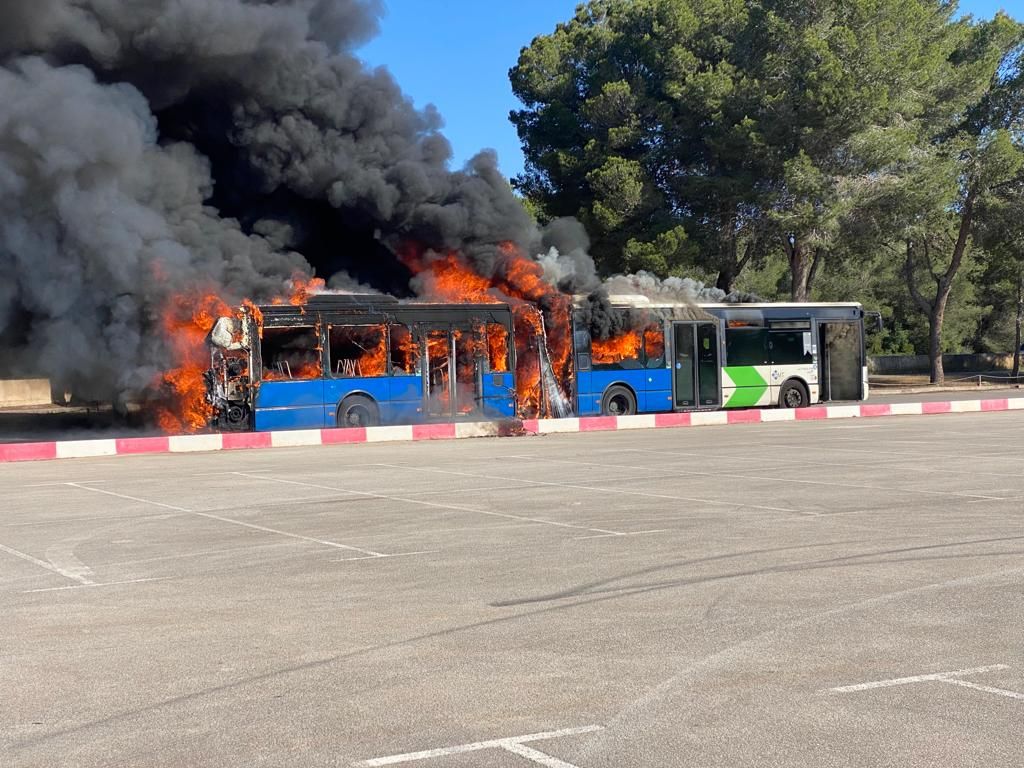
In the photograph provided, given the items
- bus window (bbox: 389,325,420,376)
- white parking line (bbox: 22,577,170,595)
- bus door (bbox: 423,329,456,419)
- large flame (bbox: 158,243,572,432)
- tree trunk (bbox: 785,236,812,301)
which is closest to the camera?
white parking line (bbox: 22,577,170,595)

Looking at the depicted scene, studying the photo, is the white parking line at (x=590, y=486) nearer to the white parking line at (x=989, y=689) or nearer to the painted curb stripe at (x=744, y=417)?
the white parking line at (x=989, y=689)

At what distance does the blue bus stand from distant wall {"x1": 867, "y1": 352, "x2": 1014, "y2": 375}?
29.1 metres

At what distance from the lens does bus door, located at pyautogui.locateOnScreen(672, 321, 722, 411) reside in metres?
26.6

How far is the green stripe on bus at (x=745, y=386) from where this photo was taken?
90.4ft

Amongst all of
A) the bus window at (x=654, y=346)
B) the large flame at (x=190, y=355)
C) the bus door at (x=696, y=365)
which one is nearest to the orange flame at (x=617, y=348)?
the bus window at (x=654, y=346)

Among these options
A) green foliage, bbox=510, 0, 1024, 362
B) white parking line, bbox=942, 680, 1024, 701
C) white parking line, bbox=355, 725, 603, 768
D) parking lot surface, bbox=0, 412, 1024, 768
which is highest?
green foliage, bbox=510, 0, 1024, 362

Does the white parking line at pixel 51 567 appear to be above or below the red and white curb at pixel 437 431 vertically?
below

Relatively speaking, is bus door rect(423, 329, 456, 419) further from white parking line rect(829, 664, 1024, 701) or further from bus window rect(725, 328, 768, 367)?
white parking line rect(829, 664, 1024, 701)

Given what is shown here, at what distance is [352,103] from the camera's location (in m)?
28.5

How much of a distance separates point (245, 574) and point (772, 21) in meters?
32.7

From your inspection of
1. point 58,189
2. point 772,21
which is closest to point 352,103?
point 58,189

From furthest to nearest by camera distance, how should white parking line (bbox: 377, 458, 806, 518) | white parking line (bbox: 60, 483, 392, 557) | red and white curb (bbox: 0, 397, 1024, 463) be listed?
red and white curb (bbox: 0, 397, 1024, 463), white parking line (bbox: 377, 458, 806, 518), white parking line (bbox: 60, 483, 392, 557)

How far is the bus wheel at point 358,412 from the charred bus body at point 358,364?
20mm

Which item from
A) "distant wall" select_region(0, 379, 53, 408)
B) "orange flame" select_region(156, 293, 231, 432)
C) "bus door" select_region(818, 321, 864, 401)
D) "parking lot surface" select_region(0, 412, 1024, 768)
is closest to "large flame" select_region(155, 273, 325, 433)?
A: "orange flame" select_region(156, 293, 231, 432)
